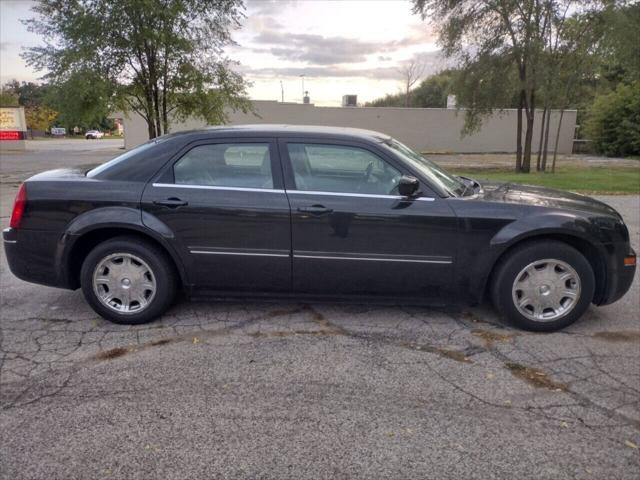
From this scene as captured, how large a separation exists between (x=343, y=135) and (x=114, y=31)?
10968 millimetres

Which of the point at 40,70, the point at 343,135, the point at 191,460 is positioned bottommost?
the point at 191,460

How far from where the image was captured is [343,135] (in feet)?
13.6

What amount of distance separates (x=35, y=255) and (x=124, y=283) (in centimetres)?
75

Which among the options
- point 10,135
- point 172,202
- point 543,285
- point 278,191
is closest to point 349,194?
point 278,191

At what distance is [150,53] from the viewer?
1347cm

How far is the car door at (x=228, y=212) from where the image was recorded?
3.98 meters

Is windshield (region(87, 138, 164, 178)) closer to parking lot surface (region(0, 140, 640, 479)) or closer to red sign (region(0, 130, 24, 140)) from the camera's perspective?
parking lot surface (region(0, 140, 640, 479))

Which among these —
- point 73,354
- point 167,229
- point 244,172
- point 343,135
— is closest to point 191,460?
point 73,354

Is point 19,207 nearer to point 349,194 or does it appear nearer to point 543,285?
point 349,194

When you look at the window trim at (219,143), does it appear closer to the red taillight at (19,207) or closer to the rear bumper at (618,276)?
the red taillight at (19,207)

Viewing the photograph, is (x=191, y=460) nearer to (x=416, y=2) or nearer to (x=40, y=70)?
(x=40, y=70)

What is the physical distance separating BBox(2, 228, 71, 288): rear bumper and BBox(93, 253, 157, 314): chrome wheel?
34 cm

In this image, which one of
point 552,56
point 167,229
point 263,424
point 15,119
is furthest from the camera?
point 15,119

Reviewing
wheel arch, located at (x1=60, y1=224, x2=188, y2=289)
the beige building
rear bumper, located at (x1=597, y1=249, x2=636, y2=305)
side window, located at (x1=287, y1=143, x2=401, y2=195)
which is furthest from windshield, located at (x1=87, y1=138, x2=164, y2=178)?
the beige building
